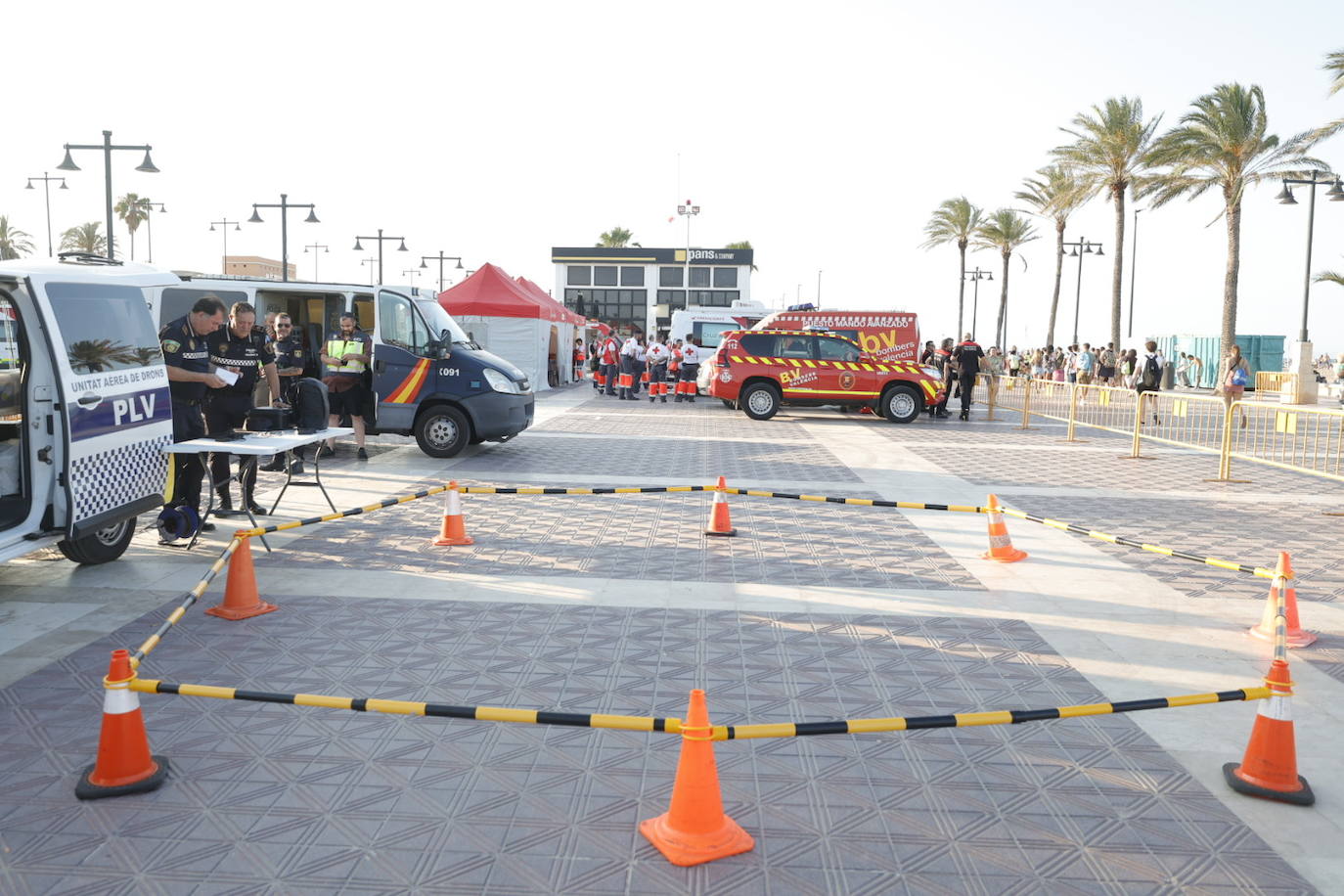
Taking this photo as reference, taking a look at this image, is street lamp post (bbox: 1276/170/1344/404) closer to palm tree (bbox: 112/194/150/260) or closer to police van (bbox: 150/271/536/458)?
police van (bbox: 150/271/536/458)

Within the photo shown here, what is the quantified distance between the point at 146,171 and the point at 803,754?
22289 mm

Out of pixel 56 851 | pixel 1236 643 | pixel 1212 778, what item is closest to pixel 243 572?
pixel 56 851

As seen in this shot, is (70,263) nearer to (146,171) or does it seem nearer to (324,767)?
(324,767)

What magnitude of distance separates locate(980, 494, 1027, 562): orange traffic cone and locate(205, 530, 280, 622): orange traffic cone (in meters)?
5.31

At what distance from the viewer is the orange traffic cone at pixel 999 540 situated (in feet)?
26.5

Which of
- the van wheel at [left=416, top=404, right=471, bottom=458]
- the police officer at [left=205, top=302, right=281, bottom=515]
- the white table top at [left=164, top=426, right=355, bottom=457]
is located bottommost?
the van wheel at [left=416, top=404, right=471, bottom=458]

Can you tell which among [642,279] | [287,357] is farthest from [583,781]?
[642,279]

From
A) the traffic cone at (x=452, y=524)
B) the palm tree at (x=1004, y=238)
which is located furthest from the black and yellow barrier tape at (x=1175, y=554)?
the palm tree at (x=1004, y=238)

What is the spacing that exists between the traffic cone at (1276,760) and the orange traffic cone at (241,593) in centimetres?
525

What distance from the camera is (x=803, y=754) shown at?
174 inches

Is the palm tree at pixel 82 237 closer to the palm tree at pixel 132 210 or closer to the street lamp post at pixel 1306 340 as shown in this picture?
the palm tree at pixel 132 210

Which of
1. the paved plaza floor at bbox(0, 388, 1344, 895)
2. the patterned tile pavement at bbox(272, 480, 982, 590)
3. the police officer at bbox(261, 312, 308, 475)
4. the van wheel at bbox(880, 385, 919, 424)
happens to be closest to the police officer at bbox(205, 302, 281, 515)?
the paved plaza floor at bbox(0, 388, 1344, 895)

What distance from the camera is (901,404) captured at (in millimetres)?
20750

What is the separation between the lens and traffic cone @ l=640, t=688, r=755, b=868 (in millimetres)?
3453
